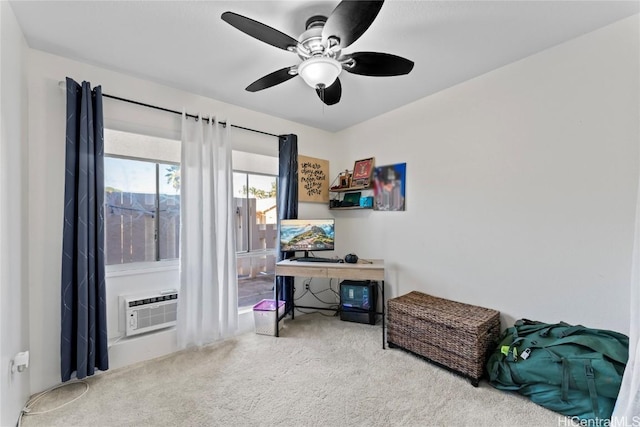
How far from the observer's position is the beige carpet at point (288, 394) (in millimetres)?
1598

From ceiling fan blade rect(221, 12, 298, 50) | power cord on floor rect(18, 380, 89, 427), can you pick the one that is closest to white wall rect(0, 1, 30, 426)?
power cord on floor rect(18, 380, 89, 427)

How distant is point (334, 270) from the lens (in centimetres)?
264

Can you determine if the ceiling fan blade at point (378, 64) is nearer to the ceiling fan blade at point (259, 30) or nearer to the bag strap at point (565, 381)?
the ceiling fan blade at point (259, 30)

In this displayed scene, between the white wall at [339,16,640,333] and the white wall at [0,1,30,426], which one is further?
the white wall at [339,16,640,333]

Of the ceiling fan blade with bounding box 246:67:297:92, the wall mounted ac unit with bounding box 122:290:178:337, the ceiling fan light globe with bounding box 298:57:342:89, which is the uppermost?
the ceiling fan blade with bounding box 246:67:297:92

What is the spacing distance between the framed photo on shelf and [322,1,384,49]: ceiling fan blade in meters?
1.93

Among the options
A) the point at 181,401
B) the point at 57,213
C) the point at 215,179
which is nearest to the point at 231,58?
the point at 215,179

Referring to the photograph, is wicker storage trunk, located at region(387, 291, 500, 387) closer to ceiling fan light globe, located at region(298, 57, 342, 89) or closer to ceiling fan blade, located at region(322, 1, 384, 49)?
ceiling fan light globe, located at region(298, 57, 342, 89)

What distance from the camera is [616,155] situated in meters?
1.69

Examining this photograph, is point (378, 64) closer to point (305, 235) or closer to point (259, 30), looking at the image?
point (259, 30)

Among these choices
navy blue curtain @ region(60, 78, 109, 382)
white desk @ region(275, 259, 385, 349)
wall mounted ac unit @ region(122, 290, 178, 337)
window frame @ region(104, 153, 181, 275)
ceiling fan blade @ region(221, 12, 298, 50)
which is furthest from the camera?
white desk @ region(275, 259, 385, 349)

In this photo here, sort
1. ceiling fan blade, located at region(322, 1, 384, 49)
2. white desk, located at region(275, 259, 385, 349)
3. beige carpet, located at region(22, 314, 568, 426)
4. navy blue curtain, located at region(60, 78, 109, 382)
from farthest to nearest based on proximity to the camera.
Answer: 1. white desk, located at region(275, 259, 385, 349)
2. navy blue curtain, located at region(60, 78, 109, 382)
3. beige carpet, located at region(22, 314, 568, 426)
4. ceiling fan blade, located at region(322, 1, 384, 49)

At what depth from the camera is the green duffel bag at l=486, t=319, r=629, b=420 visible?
1.49 m

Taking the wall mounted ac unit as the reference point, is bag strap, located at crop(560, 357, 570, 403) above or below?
below
